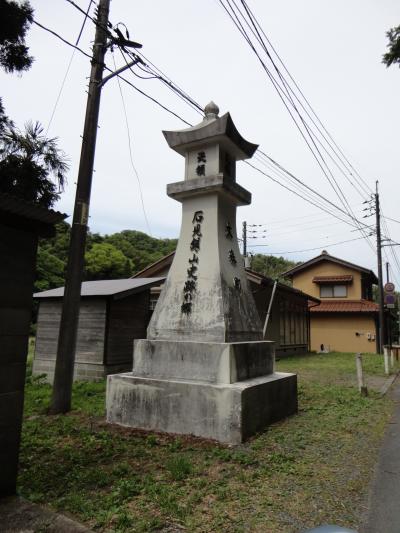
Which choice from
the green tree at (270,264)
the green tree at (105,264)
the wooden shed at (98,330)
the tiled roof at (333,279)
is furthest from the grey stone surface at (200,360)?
the green tree at (270,264)

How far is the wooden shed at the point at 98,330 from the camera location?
11.2 metres

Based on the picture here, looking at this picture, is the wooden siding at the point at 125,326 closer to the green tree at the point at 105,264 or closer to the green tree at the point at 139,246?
the green tree at the point at 105,264

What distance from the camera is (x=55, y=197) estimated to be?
21.0ft

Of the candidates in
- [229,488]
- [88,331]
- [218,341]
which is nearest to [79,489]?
[229,488]

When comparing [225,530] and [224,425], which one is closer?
[225,530]

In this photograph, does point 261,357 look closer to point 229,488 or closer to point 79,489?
point 229,488

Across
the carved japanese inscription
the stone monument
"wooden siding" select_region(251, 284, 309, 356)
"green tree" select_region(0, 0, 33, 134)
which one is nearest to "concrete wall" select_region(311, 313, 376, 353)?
"wooden siding" select_region(251, 284, 309, 356)

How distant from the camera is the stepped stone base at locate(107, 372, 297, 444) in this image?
5.39m

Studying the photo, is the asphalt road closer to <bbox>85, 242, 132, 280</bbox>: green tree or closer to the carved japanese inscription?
the carved japanese inscription

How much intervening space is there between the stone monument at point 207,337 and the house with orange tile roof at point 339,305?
19.0 meters

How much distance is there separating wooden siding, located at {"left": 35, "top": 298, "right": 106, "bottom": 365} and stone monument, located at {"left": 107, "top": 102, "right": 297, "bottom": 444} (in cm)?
491

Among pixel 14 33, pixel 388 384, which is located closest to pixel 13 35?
pixel 14 33

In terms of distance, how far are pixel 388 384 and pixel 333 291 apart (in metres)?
16.7

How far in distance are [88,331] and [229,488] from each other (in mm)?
8559
